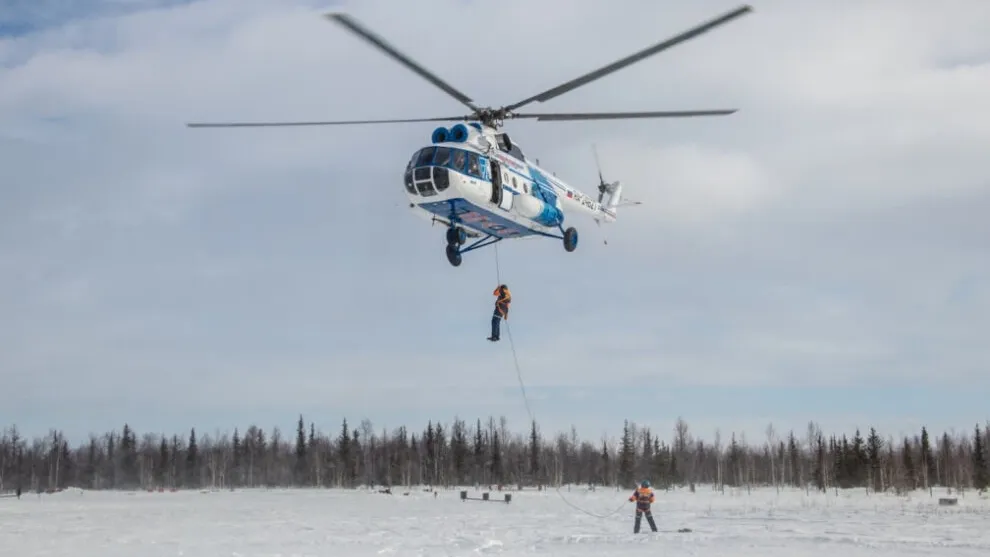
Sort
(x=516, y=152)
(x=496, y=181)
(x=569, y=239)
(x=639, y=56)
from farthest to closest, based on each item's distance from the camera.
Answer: (x=569, y=239) → (x=516, y=152) → (x=496, y=181) → (x=639, y=56)

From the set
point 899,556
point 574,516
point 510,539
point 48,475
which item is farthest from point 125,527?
point 48,475

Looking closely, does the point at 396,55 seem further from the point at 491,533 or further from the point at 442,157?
the point at 491,533

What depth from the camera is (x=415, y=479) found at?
108 meters

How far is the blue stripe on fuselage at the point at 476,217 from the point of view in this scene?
68.5ft

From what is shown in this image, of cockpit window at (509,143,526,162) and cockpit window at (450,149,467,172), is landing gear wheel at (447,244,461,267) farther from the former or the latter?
cockpit window at (509,143,526,162)

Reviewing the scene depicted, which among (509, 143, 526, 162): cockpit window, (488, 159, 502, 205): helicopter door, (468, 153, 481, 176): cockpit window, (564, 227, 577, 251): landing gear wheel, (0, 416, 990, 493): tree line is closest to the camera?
(468, 153, 481, 176): cockpit window

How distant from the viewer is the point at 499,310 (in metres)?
22.0

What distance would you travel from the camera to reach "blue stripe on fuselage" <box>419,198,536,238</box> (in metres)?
20.9

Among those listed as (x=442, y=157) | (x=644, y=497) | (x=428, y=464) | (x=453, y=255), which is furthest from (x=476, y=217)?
(x=428, y=464)

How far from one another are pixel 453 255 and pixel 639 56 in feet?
24.3

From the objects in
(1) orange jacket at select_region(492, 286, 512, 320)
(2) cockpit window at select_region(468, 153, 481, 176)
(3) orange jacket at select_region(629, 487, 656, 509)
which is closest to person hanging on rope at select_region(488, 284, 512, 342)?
(1) orange jacket at select_region(492, 286, 512, 320)

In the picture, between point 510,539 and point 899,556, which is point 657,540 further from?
point 899,556

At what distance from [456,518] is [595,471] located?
9063cm

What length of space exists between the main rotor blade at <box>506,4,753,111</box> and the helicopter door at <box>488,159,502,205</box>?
1570mm
